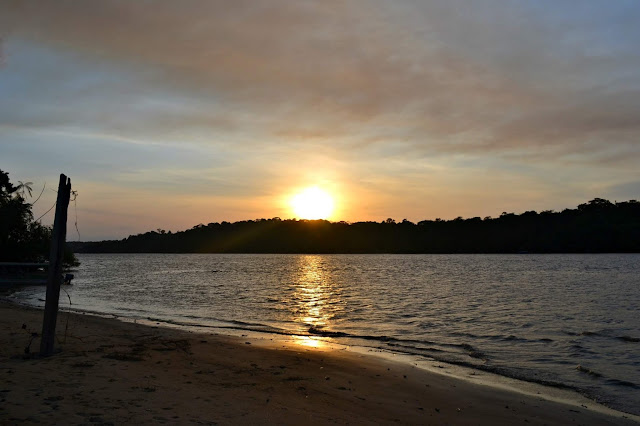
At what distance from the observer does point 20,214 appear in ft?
181

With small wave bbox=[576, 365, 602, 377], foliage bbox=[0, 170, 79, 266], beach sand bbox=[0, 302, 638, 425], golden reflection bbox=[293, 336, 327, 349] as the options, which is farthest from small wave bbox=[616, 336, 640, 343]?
foliage bbox=[0, 170, 79, 266]

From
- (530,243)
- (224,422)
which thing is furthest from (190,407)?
(530,243)

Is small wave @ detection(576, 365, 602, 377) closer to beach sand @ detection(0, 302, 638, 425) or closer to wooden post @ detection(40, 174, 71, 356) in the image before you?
Answer: beach sand @ detection(0, 302, 638, 425)

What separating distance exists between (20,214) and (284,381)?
5637 centimetres

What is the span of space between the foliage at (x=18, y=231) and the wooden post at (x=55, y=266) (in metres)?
51.0

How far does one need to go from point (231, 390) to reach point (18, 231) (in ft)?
189

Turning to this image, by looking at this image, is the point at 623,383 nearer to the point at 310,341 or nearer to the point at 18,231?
the point at 310,341

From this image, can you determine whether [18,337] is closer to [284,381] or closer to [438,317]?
[284,381]

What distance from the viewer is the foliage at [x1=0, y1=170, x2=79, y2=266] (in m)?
53.8

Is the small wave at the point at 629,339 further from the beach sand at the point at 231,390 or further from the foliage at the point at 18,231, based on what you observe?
the foliage at the point at 18,231

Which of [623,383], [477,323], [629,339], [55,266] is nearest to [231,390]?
[55,266]

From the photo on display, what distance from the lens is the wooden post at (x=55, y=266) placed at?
11.1 meters

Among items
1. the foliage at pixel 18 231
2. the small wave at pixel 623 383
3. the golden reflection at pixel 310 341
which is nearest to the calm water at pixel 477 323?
the small wave at pixel 623 383

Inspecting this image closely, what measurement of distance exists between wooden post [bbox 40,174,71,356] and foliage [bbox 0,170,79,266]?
51.0 m
